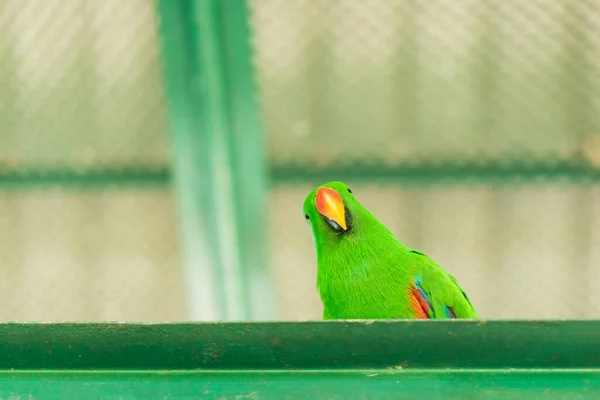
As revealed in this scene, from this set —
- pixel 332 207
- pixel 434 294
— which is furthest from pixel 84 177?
pixel 434 294

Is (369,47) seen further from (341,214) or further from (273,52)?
(341,214)

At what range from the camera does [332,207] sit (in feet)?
6.11

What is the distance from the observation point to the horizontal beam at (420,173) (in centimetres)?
296

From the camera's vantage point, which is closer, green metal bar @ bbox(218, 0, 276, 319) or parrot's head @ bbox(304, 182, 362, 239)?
parrot's head @ bbox(304, 182, 362, 239)

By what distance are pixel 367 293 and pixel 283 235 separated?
4.88 feet

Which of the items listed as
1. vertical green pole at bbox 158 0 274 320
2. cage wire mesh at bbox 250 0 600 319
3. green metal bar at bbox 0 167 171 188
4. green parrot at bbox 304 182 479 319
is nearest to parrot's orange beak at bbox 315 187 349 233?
green parrot at bbox 304 182 479 319

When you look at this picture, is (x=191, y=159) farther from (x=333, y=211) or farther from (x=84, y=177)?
(x=333, y=211)

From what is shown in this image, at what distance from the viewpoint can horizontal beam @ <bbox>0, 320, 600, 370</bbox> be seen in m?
0.95

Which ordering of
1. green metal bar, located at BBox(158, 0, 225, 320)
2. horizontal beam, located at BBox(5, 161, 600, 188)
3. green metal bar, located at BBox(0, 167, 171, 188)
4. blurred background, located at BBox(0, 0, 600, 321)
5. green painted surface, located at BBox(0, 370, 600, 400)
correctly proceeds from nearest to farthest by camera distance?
green painted surface, located at BBox(0, 370, 600, 400), green metal bar, located at BBox(158, 0, 225, 320), blurred background, located at BBox(0, 0, 600, 321), horizontal beam, located at BBox(5, 161, 600, 188), green metal bar, located at BBox(0, 167, 171, 188)

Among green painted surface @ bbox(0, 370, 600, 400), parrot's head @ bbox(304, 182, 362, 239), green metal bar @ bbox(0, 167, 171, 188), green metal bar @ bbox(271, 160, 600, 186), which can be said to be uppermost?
green metal bar @ bbox(0, 167, 171, 188)

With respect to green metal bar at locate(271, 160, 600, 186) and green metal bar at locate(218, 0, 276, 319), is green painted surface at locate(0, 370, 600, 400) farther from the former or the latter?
green metal bar at locate(271, 160, 600, 186)

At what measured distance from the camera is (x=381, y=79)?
2861mm

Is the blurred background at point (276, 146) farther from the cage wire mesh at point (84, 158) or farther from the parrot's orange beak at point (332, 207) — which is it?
the parrot's orange beak at point (332, 207)

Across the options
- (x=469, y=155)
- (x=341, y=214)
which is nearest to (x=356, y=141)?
(x=469, y=155)
